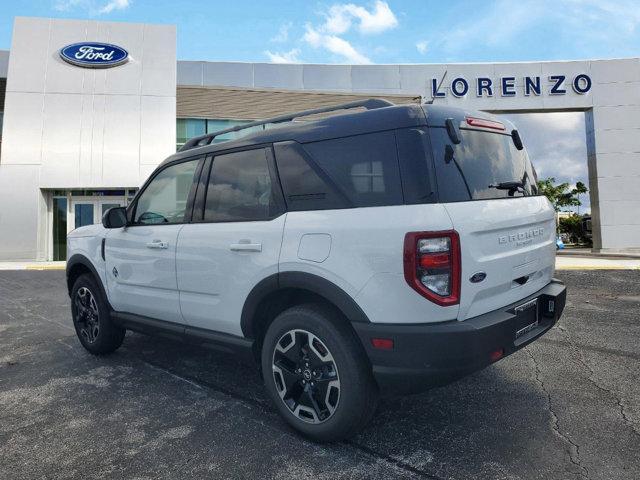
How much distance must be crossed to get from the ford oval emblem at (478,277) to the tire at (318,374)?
0.70 metres

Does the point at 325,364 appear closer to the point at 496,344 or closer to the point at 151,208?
the point at 496,344

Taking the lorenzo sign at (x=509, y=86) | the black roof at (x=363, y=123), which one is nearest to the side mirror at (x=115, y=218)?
the black roof at (x=363, y=123)

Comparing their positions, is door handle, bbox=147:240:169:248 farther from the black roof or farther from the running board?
the black roof

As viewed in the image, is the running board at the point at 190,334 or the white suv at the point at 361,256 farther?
the running board at the point at 190,334

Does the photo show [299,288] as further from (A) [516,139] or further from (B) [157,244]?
(A) [516,139]

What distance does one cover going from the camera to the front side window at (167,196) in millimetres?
3393

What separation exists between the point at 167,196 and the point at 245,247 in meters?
1.30

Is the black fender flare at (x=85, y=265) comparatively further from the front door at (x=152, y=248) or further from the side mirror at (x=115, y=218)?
the side mirror at (x=115, y=218)

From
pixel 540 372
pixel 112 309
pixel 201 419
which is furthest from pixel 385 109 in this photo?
pixel 112 309

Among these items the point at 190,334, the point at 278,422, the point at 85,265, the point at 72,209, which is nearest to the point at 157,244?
the point at 190,334

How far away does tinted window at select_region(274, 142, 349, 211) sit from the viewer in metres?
2.47

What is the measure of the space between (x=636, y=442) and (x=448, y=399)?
109cm

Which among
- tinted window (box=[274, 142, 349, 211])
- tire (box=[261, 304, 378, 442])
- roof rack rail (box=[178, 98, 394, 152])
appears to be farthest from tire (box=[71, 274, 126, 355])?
tinted window (box=[274, 142, 349, 211])

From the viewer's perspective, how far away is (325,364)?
8.00ft
